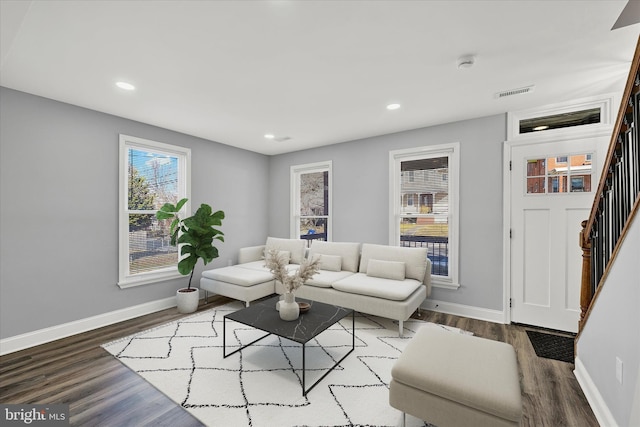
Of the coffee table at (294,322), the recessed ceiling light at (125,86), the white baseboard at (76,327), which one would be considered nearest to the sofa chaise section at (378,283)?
the coffee table at (294,322)

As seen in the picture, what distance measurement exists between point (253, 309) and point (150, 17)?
8.14ft

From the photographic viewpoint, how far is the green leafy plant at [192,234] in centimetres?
382

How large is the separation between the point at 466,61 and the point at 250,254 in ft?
13.9

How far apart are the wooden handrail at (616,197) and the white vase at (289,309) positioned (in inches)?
Result: 92.8

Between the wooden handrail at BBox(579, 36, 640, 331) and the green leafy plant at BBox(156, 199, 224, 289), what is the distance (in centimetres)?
415

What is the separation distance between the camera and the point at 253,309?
110 inches

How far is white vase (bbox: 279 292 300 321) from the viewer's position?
2.52 m

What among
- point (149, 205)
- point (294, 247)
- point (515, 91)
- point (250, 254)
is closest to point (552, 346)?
point (515, 91)

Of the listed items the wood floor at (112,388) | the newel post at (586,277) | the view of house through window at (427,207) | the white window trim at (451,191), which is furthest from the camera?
the view of house through window at (427,207)

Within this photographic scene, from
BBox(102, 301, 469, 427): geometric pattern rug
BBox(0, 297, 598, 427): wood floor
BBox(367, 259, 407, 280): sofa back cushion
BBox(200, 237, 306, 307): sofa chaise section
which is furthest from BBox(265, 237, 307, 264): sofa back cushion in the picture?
BBox(0, 297, 598, 427): wood floor

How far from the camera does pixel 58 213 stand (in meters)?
3.10

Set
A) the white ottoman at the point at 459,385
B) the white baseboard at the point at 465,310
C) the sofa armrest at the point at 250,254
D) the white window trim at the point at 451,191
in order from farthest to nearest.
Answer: the sofa armrest at the point at 250,254 < the white window trim at the point at 451,191 < the white baseboard at the point at 465,310 < the white ottoman at the point at 459,385

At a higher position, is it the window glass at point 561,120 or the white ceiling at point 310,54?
the white ceiling at point 310,54

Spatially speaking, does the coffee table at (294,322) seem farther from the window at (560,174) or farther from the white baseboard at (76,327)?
the window at (560,174)
